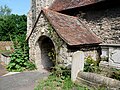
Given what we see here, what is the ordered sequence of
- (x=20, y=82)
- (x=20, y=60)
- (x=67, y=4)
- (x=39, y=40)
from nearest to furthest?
(x=20, y=82)
(x=39, y=40)
(x=20, y=60)
(x=67, y=4)

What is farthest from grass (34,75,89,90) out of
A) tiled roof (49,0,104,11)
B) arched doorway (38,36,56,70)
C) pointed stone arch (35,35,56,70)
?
tiled roof (49,0,104,11)

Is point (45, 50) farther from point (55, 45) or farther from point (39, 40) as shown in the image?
point (55, 45)

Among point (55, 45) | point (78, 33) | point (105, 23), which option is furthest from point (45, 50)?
point (105, 23)

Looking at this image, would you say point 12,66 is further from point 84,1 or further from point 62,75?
point 84,1

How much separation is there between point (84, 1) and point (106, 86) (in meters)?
6.66

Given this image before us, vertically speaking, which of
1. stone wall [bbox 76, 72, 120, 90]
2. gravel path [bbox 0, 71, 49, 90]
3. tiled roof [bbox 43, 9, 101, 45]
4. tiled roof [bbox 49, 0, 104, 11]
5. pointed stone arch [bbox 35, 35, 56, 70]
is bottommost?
gravel path [bbox 0, 71, 49, 90]

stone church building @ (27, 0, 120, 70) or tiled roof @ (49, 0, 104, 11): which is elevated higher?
tiled roof @ (49, 0, 104, 11)

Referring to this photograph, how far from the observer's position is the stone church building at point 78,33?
29.0 ft

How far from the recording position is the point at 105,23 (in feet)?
34.0

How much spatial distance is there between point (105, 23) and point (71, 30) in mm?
2083

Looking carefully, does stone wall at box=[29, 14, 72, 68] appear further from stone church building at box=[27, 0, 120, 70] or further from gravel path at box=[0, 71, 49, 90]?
gravel path at box=[0, 71, 49, 90]

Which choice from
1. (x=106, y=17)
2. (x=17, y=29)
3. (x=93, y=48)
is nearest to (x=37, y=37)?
(x=93, y=48)

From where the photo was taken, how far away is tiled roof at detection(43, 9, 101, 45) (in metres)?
8.92

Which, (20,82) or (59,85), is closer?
(59,85)
